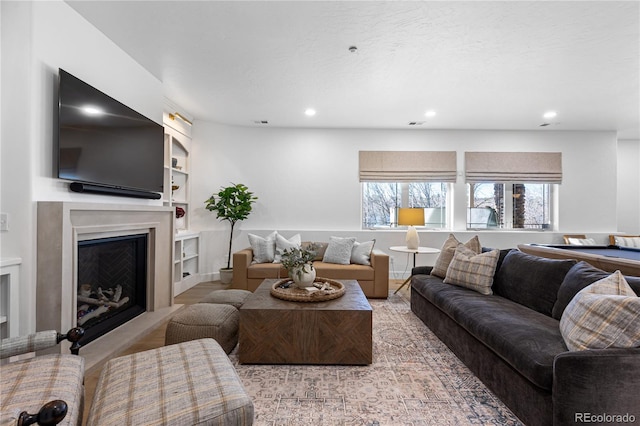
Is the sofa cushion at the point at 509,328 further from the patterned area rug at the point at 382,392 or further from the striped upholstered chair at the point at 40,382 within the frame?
the striped upholstered chair at the point at 40,382

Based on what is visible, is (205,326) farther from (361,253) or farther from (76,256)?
(361,253)

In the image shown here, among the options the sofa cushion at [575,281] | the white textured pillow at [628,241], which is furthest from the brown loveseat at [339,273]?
the white textured pillow at [628,241]

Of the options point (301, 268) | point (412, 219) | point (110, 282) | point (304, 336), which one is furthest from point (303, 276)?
point (412, 219)

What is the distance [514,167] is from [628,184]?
2.67 metres

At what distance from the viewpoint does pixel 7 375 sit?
1.29 m

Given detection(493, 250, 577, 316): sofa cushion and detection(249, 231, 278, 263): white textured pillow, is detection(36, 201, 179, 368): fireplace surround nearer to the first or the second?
detection(249, 231, 278, 263): white textured pillow

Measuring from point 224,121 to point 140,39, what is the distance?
94.4 inches

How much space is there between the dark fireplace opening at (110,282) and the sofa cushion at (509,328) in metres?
2.93

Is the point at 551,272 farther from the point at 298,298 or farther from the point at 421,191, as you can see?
the point at 421,191

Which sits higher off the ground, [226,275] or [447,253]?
[447,253]

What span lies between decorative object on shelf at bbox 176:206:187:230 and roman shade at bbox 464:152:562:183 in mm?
4774

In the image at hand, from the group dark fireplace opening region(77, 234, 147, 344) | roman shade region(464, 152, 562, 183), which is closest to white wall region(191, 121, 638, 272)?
roman shade region(464, 152, 562, 183)

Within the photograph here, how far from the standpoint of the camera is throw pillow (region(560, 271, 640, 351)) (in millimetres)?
1423

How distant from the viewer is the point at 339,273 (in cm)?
412
